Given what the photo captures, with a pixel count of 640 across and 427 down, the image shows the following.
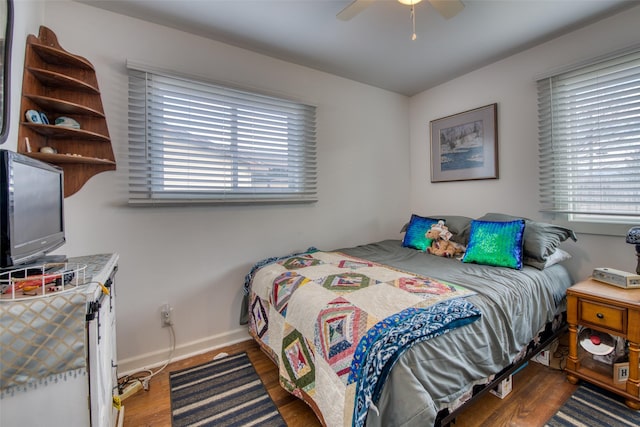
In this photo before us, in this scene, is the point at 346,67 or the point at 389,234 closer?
the point at 346,67

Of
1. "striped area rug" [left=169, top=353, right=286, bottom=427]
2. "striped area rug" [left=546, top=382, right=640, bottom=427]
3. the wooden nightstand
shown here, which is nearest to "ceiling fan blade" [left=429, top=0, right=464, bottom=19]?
the wooden nightstand

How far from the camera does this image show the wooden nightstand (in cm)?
147

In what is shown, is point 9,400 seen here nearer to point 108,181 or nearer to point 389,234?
point 108,181

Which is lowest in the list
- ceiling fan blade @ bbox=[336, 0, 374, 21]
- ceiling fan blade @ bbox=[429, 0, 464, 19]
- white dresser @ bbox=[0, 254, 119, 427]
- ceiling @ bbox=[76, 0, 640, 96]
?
white dresser @ bbox=[0, 254, 119, 427]

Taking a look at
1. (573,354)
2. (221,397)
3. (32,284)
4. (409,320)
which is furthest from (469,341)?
(32,284)

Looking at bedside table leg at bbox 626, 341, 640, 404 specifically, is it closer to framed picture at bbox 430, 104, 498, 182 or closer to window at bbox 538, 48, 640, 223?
window at bbox 538, 48, 640, 223

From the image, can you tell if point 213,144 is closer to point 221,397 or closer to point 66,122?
point 66,122

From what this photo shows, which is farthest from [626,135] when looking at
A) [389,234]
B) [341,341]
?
[341,341]

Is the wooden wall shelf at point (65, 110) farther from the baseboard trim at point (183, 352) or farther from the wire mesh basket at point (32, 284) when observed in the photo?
the baseboard trim at point (183, 352)

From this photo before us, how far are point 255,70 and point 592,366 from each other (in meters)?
3.29

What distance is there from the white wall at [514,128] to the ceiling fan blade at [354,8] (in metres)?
1.80

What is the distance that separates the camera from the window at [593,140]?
1.91 metres

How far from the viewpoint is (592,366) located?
1718 millimetres

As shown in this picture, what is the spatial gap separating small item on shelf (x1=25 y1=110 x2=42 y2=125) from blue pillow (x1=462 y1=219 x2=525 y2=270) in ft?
9.57
